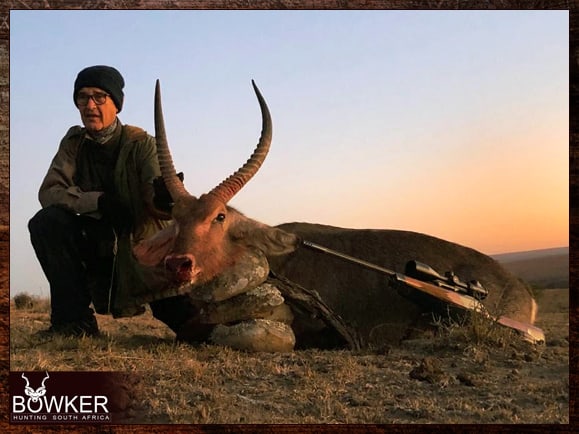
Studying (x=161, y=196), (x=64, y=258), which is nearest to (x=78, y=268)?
(x=64, y=258)

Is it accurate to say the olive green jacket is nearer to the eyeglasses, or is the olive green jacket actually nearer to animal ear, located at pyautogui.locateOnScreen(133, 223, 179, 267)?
animal ear, located at pyautogui.locateOnScreen(133, 223, 179, 267)

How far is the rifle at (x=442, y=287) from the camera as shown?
5617 millimetres

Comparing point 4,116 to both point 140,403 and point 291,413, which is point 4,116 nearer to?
point 140,403

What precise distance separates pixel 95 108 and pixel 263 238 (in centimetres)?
138

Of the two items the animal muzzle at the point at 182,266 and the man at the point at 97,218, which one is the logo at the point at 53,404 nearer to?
the animal muzzle at the point at 182,266

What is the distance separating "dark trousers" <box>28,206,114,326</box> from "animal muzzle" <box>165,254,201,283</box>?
0.80 meters

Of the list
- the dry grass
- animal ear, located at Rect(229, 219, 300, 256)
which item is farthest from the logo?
animal ear, located at Rect(229, 219, 300, 256)

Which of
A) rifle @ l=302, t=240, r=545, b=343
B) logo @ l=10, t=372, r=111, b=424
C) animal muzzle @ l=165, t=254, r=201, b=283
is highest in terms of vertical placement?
animal muzzle @ l=165, t=254, r=201, b=283

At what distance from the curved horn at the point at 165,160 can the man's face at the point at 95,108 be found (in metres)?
0.45

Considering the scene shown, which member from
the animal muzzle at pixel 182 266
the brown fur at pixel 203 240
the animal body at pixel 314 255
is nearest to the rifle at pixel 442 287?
the animal body at pixel 314 255

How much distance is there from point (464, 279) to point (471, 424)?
247 cm

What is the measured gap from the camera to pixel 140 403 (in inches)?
168

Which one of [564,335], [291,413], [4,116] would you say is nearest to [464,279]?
[564,335]

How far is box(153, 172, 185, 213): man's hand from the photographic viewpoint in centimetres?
535
